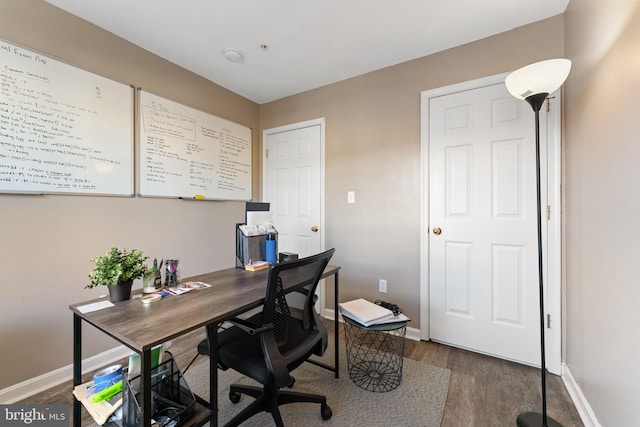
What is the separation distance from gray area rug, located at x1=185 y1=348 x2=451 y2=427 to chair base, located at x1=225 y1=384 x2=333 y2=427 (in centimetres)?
6

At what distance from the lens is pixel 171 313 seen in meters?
1.05

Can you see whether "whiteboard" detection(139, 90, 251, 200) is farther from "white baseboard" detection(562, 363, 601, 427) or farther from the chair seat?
"white baseboard" detection(562, 363, 601, 427)

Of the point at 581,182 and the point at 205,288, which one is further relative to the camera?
the point at 581,182

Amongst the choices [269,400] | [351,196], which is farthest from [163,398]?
[351,196]

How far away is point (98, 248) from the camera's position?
196cm

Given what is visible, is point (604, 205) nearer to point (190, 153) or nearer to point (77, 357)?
point (77, 357)

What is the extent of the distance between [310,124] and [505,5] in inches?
71.8

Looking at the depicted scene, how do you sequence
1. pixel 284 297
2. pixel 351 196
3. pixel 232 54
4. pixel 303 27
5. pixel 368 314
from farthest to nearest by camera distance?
1. pixel 351 196
2. pixel 232 54
3. pixel 303 27
4. pixel 368 314
5. pixel 284 297

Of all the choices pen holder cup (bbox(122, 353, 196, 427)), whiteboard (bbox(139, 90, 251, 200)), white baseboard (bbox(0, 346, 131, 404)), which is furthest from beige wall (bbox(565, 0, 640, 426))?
white baseboard (bbox(0, 346, 131, 404))

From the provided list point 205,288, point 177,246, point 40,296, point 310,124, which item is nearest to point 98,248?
point 40,296

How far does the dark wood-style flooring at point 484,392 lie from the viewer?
146cm

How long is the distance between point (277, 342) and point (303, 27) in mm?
2105

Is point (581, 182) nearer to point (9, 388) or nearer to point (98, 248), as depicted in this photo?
point (98, 248)

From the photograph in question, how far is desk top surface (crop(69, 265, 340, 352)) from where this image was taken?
868mm
